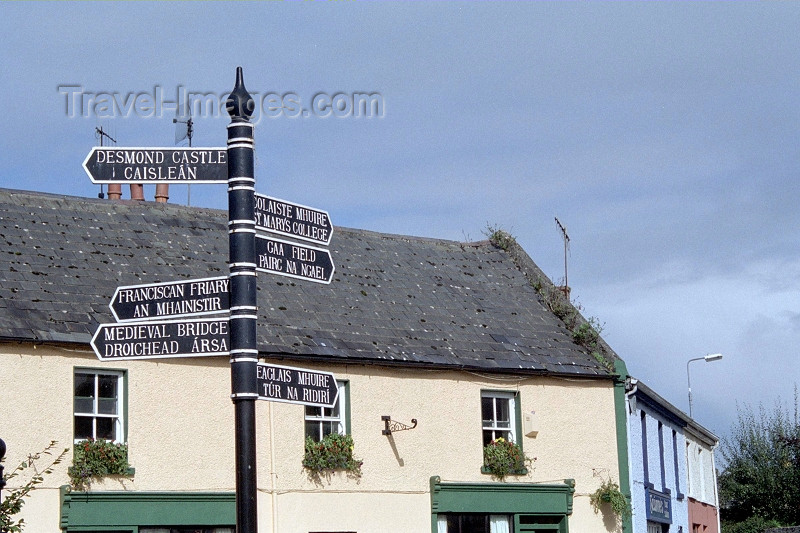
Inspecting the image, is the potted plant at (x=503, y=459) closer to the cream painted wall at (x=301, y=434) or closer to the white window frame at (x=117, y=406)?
the cream painted wall at (x=301, y=434)

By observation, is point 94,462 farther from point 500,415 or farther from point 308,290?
point 500,415

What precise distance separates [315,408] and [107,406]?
3.57 meters

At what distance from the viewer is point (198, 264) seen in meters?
21.0

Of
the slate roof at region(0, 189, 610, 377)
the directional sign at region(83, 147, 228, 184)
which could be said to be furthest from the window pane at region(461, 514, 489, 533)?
the directional sign at region(83, 147, 228, 184)

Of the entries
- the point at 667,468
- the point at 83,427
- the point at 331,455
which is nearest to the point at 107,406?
the point at 83,427

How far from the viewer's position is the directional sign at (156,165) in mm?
8352

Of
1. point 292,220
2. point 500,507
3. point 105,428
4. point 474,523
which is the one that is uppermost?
point 292,220

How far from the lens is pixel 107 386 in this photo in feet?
58.6

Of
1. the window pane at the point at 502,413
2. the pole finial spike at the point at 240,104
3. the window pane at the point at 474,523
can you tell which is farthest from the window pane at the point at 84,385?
the pole finial spike at the point at 240,104

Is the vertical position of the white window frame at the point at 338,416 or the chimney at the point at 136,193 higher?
the chimney at the point at 136,193

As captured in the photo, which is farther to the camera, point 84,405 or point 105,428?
point 105,428

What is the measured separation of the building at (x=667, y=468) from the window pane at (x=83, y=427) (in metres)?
10.6

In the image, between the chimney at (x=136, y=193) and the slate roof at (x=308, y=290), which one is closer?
the slate roof at (x=308, y=290)

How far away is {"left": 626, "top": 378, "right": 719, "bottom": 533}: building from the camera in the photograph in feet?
76.8
